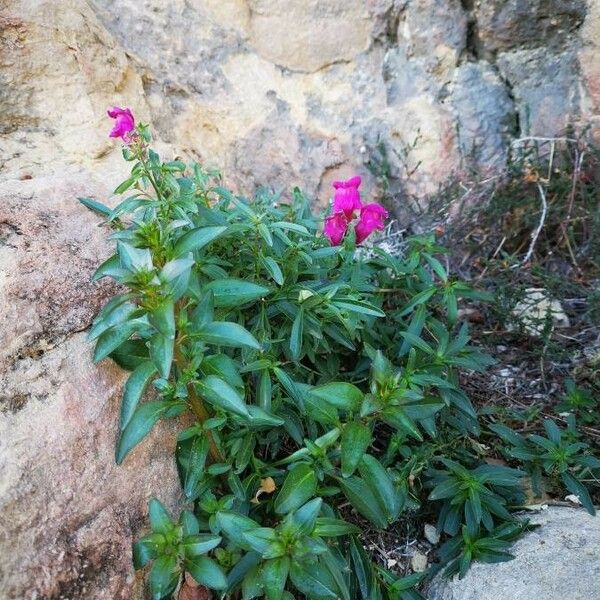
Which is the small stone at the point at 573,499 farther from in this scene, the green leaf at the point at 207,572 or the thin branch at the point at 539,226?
the green leaf at the point at 207,572

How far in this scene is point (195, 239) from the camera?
158 cm

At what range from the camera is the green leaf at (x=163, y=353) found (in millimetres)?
1331

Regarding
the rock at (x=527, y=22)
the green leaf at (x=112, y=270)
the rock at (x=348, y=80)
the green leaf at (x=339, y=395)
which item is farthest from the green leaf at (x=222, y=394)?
the rock at (x=527, y=22)

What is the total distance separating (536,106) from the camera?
122 inches

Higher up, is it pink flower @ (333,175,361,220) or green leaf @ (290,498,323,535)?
pink flower @ (333,175,361,220)

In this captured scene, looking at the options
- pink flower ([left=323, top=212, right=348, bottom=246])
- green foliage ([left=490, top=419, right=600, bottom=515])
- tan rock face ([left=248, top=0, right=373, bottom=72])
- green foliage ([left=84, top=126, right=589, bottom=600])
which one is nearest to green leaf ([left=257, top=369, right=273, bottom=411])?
green foliage ([left=84, top=126, right=589, bottom=600])

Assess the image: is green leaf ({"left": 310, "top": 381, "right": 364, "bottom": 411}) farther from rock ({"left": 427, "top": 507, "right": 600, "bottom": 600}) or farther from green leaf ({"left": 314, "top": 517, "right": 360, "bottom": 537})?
rock ({"left": 427, "top": 507, "right": 600, "bottom": 600})

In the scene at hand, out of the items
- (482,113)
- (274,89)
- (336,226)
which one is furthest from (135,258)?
(482,113)

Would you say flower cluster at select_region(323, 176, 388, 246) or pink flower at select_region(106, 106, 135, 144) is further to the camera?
flower cluster at select_region(323, 176, 388, 246)

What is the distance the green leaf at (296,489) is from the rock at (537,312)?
142 cm

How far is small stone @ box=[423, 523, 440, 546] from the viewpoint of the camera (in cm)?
200

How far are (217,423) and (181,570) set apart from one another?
1.20 feet

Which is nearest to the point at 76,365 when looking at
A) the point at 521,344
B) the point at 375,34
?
the point at 521,344

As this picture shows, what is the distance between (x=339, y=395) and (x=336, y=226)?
85 cm
